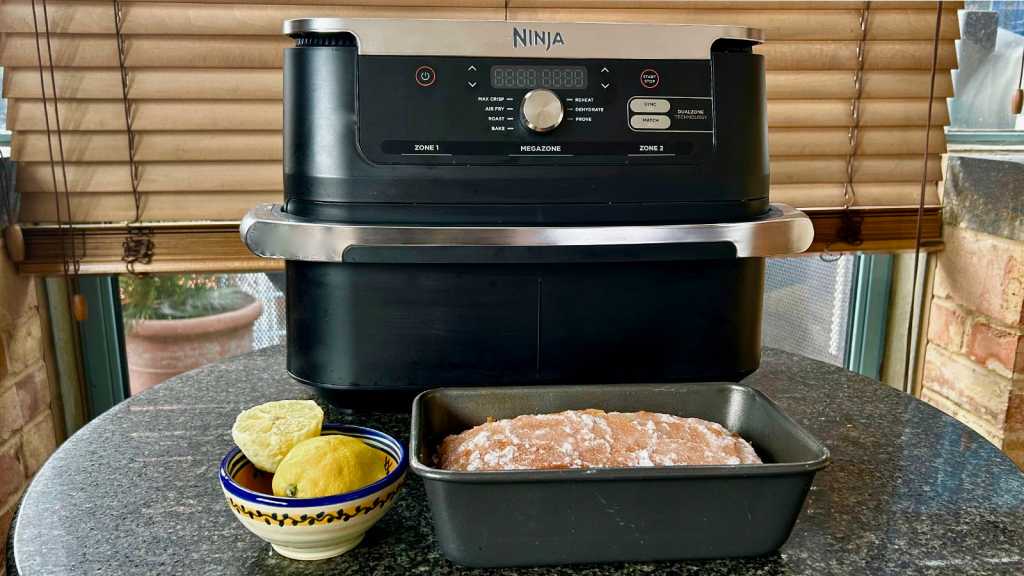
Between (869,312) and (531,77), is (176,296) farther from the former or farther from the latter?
(869,312)

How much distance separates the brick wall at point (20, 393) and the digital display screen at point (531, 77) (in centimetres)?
85

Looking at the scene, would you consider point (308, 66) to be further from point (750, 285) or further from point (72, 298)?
point (72, 298)

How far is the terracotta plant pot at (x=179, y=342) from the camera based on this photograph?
149cm

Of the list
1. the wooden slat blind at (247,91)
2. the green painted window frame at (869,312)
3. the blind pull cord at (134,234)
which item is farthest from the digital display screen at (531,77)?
the green painted window frame at (869,312)

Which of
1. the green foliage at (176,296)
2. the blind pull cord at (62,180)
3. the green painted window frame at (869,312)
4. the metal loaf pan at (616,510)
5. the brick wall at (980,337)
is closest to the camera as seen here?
the metal loaf pan at (616,510)

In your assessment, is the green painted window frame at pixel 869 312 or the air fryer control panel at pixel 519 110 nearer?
the air fryer control panel at pixel 519 110

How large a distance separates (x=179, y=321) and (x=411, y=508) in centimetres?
95

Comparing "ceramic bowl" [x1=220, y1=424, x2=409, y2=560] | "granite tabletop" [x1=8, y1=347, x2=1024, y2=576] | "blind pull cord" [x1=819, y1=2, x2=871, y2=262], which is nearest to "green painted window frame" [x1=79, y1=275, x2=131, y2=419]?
"granite tabletop" [x1=8, y1=347, x2=1024, y2=576]

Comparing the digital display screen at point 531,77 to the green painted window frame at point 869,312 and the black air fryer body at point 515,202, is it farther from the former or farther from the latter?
the green painted window frame at point 869,312

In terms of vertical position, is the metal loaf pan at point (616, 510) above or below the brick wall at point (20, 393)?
above

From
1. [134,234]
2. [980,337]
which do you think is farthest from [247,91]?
[980,337]

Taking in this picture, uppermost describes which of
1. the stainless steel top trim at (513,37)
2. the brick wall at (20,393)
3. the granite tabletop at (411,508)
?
the stainless steel top trim at (513,37)

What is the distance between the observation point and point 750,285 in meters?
0.88

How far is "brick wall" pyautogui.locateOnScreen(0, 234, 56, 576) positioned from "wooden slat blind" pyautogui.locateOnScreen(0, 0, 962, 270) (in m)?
0.13
